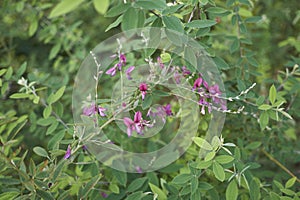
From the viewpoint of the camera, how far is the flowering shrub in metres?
0.94

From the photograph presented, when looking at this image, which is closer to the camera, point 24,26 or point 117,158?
point 117,158

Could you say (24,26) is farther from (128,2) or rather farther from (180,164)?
(128,2)

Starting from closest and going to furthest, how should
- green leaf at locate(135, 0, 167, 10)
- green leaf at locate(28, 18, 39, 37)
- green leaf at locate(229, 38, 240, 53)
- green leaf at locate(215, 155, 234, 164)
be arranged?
1. green leaf at locate(135, 0, 167, 10)
2. green leaf at locate(215, 155, 234, 164)
3. green leaf at locate(229, 38, 240, 53)
4. green leaf at locate(28, 18, 39, 37)

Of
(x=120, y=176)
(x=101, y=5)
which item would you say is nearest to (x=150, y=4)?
(x=101, y=5)

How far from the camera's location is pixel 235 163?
1.03 metres

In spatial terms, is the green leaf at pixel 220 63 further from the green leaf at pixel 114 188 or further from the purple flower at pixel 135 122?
the green leaf at pixel 114 188

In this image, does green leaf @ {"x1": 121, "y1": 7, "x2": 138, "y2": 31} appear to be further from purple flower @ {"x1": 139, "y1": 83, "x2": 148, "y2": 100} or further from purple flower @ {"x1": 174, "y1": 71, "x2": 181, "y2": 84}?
purple flower @ {"x1": 174, "y1": 71, "x2": 181, "y2": 84}

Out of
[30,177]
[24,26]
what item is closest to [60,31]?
[24,26]

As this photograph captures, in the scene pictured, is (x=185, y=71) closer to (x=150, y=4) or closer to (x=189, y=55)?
(x=189, y=55)

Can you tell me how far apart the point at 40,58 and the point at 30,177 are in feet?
4.75

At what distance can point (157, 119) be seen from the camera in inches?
45.4

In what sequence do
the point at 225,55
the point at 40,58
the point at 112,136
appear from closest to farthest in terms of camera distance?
the point at 112,136
the point at 225,55
the point at 40,58

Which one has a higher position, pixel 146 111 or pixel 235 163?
pixel 146 111

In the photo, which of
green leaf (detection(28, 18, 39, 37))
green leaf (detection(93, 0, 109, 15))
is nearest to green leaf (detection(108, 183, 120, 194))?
green leaf (detection(93, 0, 109, 15))
